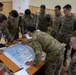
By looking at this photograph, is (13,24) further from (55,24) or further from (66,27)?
(66,27)

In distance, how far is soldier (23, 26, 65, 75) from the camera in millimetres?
2682

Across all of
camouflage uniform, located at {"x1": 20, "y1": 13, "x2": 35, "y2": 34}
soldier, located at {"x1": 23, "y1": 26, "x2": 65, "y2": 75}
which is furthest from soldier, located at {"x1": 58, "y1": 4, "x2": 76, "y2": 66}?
soldier, located at {"x1": 23, "y1": 26, "x2": 65, "y2": 75}

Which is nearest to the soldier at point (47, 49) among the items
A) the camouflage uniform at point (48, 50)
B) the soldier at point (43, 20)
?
the camouflage uniform at point (48, 50)

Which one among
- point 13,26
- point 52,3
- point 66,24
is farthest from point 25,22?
point 52,3

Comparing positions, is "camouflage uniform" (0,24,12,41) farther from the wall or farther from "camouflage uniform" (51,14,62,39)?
the wall

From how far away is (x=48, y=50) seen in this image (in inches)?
113

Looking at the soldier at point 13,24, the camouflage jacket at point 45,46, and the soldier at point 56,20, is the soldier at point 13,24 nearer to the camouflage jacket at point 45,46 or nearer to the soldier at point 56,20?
the soldier at point 56,20

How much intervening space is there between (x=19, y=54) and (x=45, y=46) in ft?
1.77

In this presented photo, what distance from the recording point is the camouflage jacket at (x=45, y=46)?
2.66m

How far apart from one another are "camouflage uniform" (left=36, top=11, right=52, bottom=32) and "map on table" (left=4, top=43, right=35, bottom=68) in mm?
1645

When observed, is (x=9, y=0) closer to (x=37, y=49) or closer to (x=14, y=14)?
(x=14, y=14)

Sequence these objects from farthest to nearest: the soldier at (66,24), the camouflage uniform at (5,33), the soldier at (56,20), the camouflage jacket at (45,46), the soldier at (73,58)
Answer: the soldier at (56,20), the soldier at (66,24), the camouflage uniform at (5,33), the camouflage jacket at (45,46), the soldier at (73,58)

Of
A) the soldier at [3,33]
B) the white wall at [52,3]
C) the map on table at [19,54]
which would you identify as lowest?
the map on table at [19,54]

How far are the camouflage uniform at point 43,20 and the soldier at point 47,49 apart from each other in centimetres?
186
